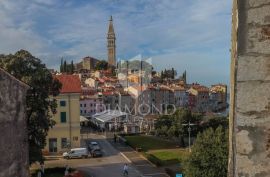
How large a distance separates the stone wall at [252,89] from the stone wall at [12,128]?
11.4ft

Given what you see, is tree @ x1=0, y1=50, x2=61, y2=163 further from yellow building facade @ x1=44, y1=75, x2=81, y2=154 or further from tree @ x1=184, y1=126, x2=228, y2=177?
yellow building facade @ x1=44, y1=75, x2=81, y2=154

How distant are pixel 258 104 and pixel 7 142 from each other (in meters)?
3.74

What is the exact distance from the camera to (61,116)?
45.1 metres

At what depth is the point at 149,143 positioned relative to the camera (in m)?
50.5

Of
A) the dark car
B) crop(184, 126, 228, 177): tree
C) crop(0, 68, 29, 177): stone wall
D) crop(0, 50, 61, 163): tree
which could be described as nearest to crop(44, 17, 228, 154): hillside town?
the dark car

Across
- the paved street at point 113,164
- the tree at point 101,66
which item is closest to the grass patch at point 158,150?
the paved street at point 113,164

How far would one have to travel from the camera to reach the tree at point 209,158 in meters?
27.2

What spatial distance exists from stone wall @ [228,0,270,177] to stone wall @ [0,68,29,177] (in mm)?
3463

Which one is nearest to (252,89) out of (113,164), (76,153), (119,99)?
(113,164)

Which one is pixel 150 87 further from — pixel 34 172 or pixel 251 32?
pixel 251 32

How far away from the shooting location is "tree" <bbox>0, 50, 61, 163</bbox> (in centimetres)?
2978

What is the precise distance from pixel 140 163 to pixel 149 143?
11838mm

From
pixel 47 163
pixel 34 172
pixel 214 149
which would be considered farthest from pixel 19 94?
pixel 47 163

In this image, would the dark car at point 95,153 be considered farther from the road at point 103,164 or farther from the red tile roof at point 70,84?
the red tile roof at point 70,84
